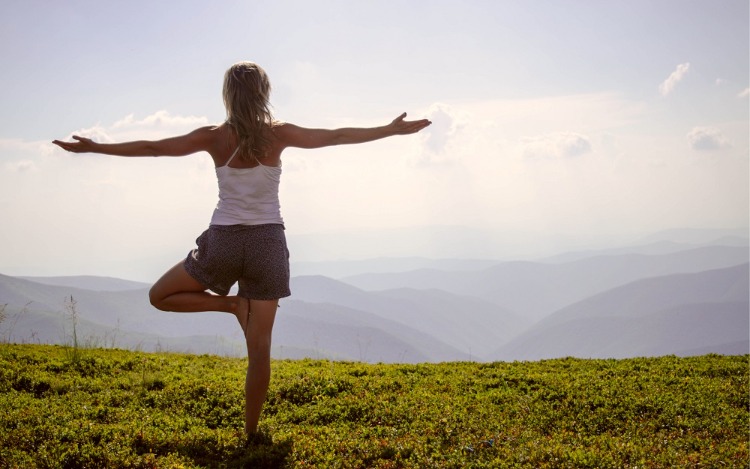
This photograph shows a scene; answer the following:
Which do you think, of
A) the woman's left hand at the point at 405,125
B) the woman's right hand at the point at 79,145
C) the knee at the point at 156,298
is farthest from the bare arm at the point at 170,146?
the woman's left hand at the point at 405,125

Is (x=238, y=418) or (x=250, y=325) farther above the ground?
(x=250, y=325)

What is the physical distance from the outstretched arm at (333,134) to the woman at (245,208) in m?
0.01

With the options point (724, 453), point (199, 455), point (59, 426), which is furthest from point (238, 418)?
point (724, 453)

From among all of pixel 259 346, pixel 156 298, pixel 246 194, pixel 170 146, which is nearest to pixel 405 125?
pixel 246 194

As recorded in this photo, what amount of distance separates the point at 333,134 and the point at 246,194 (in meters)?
1.07

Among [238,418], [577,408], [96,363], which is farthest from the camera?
[96,363]

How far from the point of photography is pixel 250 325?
6.46 metres

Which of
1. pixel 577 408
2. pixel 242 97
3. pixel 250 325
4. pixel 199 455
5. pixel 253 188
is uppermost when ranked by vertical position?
pixel 242 97

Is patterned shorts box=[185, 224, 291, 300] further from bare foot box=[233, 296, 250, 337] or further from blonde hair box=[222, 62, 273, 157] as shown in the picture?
blonde hair box=[222, 62, 273, 157]

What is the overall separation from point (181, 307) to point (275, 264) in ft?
3.91

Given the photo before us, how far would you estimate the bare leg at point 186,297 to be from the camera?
21.5 feet

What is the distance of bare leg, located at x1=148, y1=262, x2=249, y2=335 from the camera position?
655cm

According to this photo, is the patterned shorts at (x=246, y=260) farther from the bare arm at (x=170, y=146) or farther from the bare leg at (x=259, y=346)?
the bare arm at (x=170, y=146)

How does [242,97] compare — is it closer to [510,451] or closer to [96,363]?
[510,451]
